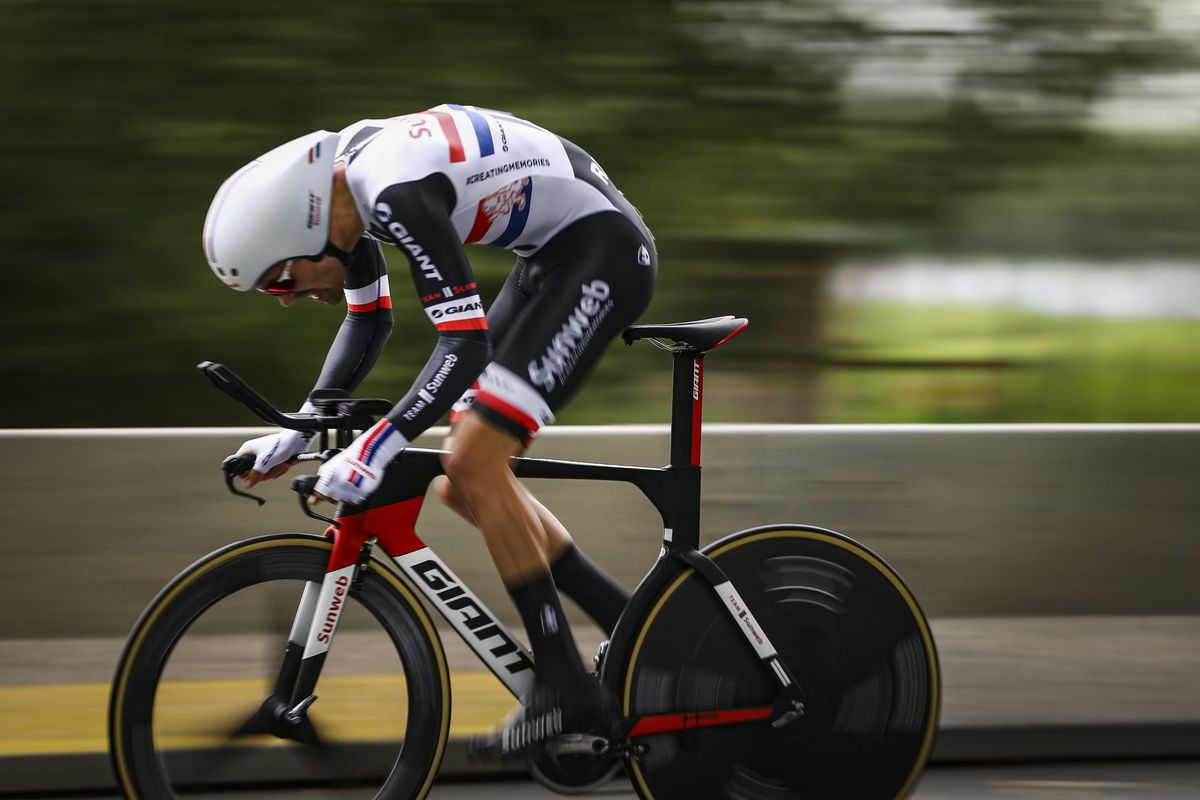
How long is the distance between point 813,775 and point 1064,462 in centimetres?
225

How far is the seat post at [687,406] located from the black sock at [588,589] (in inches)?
13.6

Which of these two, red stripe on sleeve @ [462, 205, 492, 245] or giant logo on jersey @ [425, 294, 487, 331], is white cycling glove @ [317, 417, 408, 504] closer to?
giant logo on jersey @ [425, 294, 487, 331]

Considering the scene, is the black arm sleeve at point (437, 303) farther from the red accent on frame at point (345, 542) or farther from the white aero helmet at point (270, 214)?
the red accent on frame at point (345, 542)

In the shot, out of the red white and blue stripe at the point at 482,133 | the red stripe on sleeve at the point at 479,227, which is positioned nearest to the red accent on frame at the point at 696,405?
the red stripe on sleeve at the point at 479,227

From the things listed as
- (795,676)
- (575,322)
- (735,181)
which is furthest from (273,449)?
(735,181)

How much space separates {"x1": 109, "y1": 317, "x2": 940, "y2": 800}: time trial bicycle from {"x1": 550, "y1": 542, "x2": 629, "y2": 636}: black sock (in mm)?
70

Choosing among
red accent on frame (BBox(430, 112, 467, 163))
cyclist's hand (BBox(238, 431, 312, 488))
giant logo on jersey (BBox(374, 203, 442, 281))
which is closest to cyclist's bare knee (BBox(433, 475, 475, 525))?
cyclist's hand (BBox(238, 431, 312, 488))

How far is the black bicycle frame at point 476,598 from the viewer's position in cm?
299

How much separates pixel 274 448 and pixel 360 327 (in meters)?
0.39

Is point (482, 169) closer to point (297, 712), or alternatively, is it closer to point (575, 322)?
point (575, 322)

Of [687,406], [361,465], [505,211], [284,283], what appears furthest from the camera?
[687,406]

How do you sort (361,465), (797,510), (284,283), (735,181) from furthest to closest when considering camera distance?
(735,181)
(797,510)
(284,283)
(361,465)

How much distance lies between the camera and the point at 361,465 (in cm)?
271

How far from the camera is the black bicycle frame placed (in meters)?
2.99
